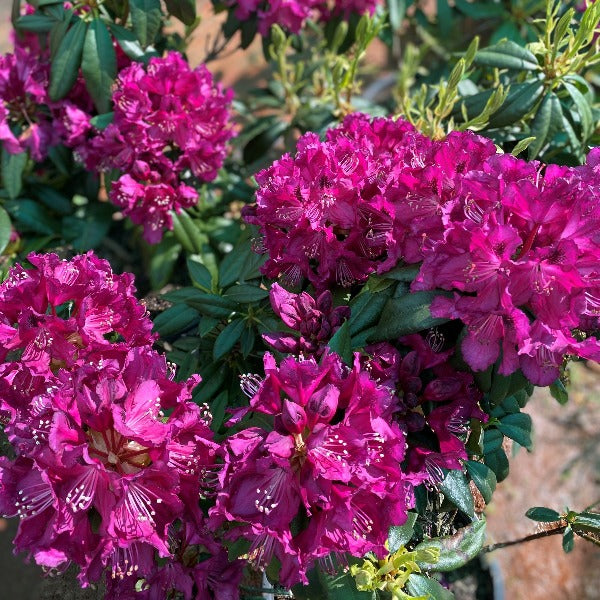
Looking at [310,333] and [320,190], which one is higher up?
[320,190]

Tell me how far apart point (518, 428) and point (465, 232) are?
Result: 1.78 feet

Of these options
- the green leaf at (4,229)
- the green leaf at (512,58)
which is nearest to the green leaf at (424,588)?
the green leaf at (512,58)

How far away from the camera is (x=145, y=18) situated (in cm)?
146

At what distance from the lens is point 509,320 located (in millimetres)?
806

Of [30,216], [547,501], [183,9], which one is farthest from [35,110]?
[547,501]

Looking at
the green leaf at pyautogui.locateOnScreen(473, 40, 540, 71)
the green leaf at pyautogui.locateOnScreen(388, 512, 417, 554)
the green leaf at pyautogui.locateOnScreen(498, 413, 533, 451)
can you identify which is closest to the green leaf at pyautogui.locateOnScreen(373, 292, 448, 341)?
the green leaf at pyautogui.locateOnScreen(388, 512, 417, 554)

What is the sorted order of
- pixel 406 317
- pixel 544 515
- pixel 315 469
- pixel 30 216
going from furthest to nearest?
pixel 30 216 < pixel 544 515 < pixel 406 317 < pixel 315 469

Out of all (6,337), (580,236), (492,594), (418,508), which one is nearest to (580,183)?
(580,236)

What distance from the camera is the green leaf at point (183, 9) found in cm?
149

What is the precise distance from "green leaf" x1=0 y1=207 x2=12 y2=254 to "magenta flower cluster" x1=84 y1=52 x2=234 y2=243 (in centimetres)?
28

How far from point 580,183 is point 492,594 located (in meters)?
1.31

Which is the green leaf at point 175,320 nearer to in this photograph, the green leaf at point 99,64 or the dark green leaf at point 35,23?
the green leaf at point 99,64

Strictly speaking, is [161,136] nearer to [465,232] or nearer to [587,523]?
[465,232]

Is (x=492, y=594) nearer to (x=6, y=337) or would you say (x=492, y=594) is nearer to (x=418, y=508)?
(x=418, y=508)
